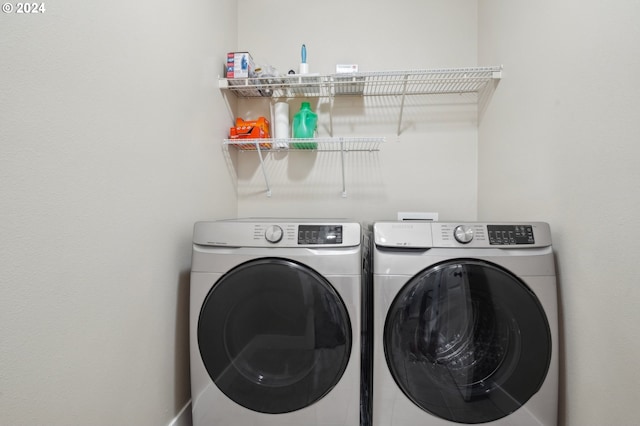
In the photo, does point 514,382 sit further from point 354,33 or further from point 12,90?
point 354,33

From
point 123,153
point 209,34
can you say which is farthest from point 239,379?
point 209,34

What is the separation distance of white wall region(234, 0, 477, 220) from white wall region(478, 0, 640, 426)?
1.38 feet

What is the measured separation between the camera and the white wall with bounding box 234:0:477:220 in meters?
1.62

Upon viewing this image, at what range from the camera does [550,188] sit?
1.00 m

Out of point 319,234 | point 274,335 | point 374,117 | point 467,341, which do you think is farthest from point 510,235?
point 374,117

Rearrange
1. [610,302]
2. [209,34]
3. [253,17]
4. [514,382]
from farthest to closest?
[253,17]
[209,34]
[514,382]
[610,302]

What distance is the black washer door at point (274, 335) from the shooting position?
96cm

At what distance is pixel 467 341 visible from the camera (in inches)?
37.6

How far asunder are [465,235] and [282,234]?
66 centimetres

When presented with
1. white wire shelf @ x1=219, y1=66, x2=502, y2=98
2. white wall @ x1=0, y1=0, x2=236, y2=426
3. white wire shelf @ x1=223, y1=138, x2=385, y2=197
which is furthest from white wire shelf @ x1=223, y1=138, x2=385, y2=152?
Answer: white wall @ x1=0, y1=0, x2=236, y2=426

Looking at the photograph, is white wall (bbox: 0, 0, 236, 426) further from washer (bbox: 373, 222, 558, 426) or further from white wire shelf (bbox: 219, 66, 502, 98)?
washer (bbox: 373, 222, 558, 426)

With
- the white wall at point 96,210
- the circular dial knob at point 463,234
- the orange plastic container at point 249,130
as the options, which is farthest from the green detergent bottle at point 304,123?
the circular dial knob at point 463,234

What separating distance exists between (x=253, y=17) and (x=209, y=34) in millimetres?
516

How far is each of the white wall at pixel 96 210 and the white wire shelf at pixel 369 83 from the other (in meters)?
0.42
